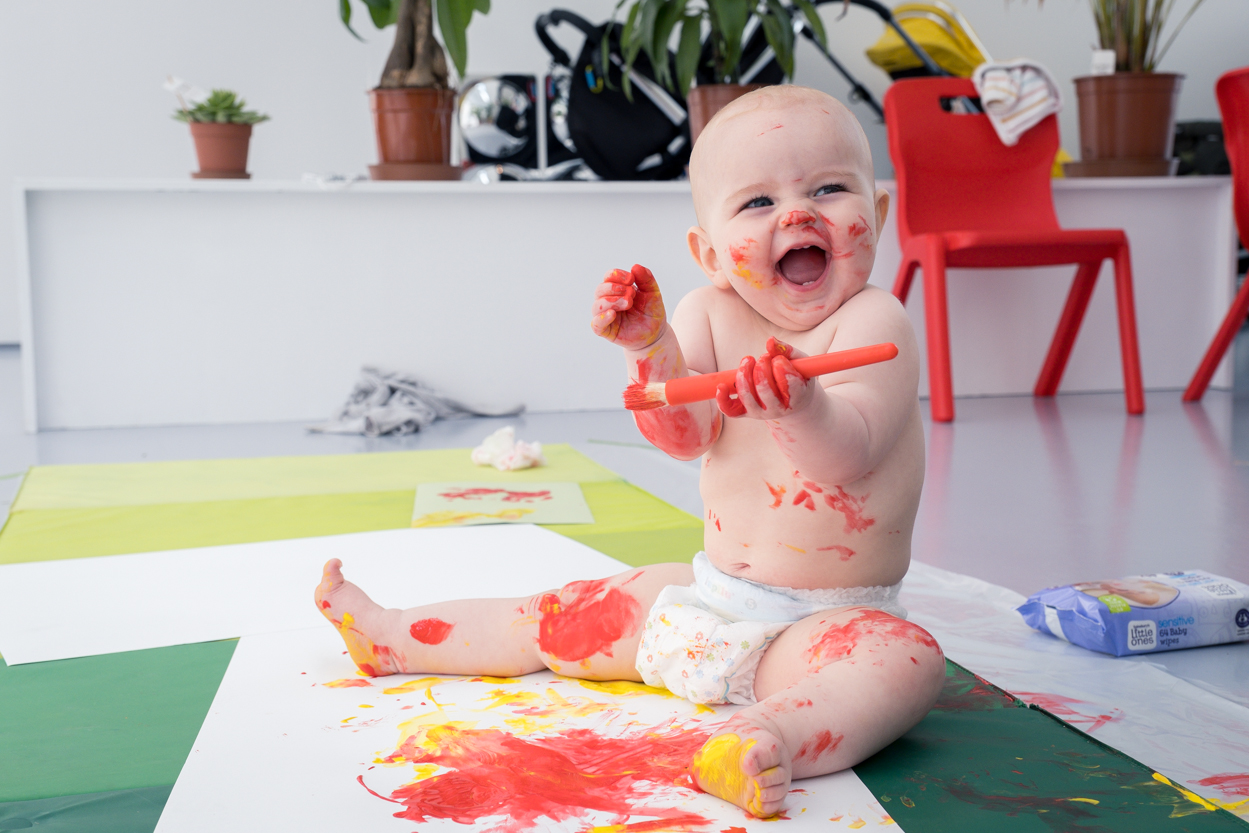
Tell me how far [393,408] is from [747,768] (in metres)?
2.01

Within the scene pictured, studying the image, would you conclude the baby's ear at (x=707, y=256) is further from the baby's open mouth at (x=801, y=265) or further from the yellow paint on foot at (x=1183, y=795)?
the yellow paint on foot at (x=1183, y=795)

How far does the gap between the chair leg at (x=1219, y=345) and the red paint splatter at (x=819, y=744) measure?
2385 mm

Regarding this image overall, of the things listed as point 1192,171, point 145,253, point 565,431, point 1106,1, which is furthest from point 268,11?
point 1192,171

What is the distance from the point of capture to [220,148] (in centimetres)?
266

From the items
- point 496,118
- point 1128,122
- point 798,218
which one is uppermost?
point 496,118

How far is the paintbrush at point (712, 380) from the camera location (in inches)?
22.6

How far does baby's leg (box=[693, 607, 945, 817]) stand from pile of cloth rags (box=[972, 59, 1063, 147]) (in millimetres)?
2220

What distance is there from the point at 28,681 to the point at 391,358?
1898 mm

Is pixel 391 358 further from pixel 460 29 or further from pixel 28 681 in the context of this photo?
pixel 28 681

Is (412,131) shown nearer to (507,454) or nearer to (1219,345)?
(507,454)

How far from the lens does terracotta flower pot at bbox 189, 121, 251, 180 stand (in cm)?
264

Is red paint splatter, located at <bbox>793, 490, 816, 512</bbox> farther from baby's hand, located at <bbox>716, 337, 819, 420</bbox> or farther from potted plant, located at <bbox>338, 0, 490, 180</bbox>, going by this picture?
potted plant, located at <bbox>338, 0, 490, 180</bbox>

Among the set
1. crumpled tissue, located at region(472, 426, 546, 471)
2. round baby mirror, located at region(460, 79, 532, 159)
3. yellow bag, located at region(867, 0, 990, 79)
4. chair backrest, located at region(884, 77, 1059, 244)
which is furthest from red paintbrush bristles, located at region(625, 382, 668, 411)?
round baby mirror, located at region(460, 79, 532, 159)

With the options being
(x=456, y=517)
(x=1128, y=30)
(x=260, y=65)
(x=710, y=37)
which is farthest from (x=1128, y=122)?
(x=260, y=65)
